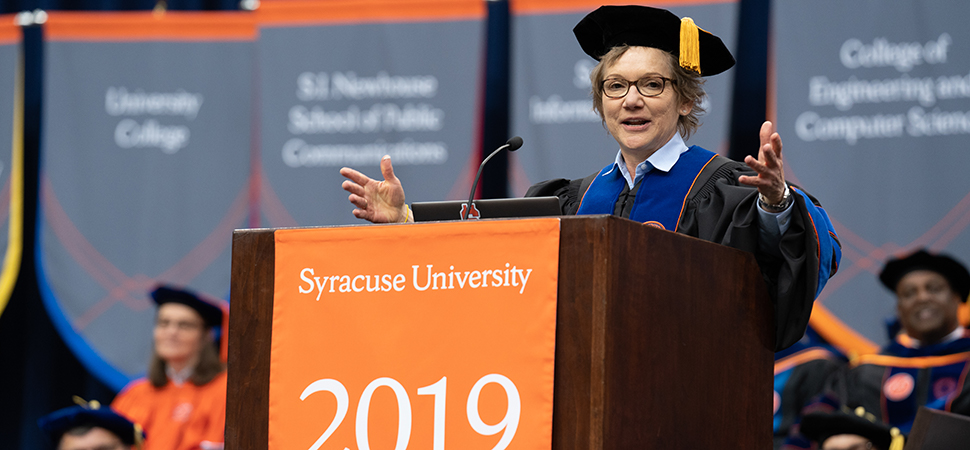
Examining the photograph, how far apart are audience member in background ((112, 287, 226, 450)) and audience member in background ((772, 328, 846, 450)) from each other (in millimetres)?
2748

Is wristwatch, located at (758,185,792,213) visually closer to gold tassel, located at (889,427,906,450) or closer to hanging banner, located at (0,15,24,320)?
gold tassel, located at (889,427,906,450)

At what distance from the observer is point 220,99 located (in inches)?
217

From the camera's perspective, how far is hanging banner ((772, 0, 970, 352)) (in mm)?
4480

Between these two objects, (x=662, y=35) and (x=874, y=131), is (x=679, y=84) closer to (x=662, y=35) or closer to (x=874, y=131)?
(x=662, y=35)

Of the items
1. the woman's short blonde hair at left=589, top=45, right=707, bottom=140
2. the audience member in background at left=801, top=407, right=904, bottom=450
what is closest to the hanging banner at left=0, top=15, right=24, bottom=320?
the audience member in background at left=801, top=407, right=904, bottom=450

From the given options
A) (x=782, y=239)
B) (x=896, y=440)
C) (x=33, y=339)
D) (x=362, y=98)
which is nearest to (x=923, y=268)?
(x=896, y=440)

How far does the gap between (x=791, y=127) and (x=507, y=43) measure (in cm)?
149

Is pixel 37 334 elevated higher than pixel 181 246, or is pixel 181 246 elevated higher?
pixel 181 246

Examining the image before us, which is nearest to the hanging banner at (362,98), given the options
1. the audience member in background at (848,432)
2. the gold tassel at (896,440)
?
the audience member in background at (848,432)

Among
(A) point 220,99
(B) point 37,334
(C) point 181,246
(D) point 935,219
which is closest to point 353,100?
(A) point 220,99

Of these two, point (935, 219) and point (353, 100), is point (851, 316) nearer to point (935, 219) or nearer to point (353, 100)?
point (935, 219)

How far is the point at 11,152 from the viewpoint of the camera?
559 centimetres

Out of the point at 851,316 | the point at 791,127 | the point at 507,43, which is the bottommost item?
the point at 851,316

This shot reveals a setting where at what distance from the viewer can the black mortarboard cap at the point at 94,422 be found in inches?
191
